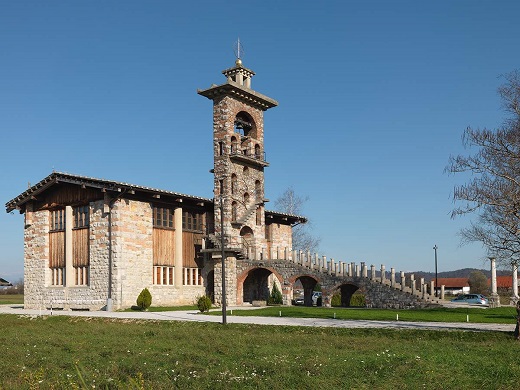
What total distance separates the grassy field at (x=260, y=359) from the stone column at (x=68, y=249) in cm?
1706

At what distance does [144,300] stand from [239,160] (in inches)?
517

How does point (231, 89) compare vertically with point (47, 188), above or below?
above

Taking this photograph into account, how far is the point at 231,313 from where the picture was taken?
107 ft

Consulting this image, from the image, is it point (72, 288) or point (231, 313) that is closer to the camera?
point (231, 313)

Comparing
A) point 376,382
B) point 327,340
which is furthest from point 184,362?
point 327,340

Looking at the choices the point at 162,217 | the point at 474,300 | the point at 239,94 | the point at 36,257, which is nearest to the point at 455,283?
the point at 474,300

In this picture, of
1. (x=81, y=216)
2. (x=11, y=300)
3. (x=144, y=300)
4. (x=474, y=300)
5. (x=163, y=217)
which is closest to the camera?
(x=144, y=300)

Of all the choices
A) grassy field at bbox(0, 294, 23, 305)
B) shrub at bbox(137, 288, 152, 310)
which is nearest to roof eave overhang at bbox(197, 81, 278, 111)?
shrub at bbox(137, 288, 152, 310)

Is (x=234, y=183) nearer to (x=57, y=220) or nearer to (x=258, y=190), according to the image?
(x=258, y=190)

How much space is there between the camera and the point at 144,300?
36156mm

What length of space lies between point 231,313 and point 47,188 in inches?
723

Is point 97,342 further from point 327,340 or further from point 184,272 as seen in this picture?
point 184,272

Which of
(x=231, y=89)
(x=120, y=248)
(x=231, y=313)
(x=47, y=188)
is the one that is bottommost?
(x=231, y=313)

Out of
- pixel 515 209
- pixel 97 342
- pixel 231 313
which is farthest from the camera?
pixel 231 313
